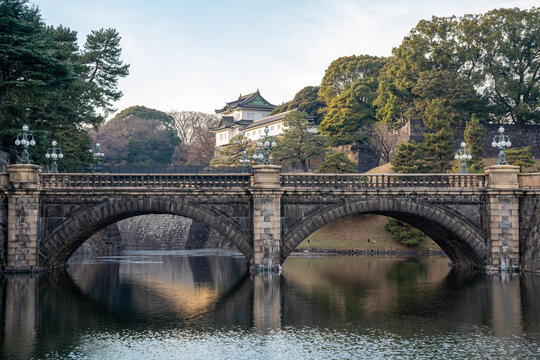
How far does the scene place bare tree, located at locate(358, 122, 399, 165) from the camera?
78688mm

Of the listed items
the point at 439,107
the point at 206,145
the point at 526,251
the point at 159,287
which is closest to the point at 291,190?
the point at 159,287

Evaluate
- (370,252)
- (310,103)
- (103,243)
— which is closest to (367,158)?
(310,103)

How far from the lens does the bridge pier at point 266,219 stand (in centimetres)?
3653

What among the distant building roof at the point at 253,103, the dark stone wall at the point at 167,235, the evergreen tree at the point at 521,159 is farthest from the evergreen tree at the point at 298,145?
the distant building roof at the point at 253,103

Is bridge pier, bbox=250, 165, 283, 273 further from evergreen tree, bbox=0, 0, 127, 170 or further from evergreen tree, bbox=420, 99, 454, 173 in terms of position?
evergreen tree, bbox=420, 99, 454, 173

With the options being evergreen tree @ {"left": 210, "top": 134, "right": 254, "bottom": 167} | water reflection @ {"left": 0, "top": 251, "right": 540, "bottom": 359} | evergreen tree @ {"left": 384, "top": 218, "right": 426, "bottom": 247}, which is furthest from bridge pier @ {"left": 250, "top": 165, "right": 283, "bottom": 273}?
evergreen tree @ {"left": 210, "top": 134, "right": 254, "bottom": 167}

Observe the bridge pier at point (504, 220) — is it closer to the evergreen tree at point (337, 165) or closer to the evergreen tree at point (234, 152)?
the evergreen tree at point (337, 165)

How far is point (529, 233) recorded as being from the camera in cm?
3712

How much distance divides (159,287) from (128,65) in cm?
3344

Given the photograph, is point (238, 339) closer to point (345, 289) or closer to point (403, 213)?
point (345, 289)

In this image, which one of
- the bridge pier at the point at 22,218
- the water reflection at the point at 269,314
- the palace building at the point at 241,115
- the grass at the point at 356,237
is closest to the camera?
the water reflection at the point at 269,314

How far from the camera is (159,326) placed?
2262 cm

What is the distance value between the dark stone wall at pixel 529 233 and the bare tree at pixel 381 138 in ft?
133

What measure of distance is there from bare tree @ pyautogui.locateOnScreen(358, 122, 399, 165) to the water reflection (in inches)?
1527
